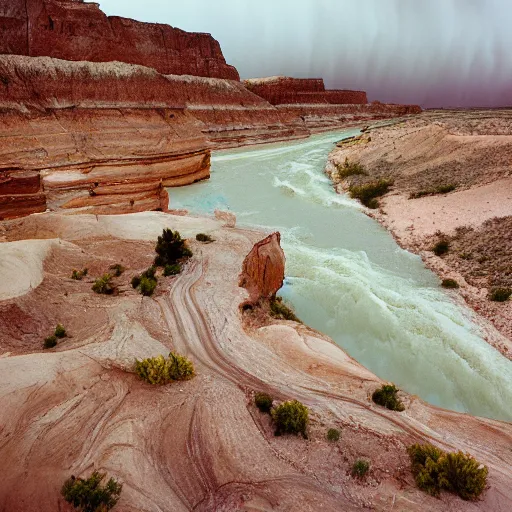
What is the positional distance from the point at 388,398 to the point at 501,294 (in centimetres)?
839

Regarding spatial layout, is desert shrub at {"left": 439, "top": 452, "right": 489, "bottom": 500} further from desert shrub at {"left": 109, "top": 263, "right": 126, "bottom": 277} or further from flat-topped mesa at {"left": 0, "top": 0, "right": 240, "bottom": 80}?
flat-topped mesa at {"left": 0, "top": 0, "right": 240, "bottom": 80}

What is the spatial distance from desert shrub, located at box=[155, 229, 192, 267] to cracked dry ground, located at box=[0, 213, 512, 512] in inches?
93.8

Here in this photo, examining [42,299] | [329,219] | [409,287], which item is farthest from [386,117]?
[42,299]

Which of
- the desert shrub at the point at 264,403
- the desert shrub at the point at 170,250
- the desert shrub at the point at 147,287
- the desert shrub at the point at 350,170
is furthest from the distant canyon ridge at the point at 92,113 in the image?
the desert shrub at the point at 264,403

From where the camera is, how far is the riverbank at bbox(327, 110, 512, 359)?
529 inches

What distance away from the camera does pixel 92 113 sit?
1088 inches

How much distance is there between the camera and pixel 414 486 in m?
4.94

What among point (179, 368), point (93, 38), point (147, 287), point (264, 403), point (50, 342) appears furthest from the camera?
point (93, 38)

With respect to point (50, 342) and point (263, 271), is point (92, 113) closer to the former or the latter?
point (263, 271)

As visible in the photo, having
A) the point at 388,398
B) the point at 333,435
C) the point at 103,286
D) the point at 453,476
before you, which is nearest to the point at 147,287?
the point at 103,286

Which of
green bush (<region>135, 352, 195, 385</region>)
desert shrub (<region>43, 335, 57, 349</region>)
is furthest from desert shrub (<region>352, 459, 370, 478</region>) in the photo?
desert shrub (<region>43, 335, 57, 349</region>)

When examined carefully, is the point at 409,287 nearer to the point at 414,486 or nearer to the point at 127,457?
the point at 414,486

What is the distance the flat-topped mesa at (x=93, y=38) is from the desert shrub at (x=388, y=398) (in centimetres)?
3870

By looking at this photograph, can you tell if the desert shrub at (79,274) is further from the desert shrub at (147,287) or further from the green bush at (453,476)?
the green bush at (453,476)
